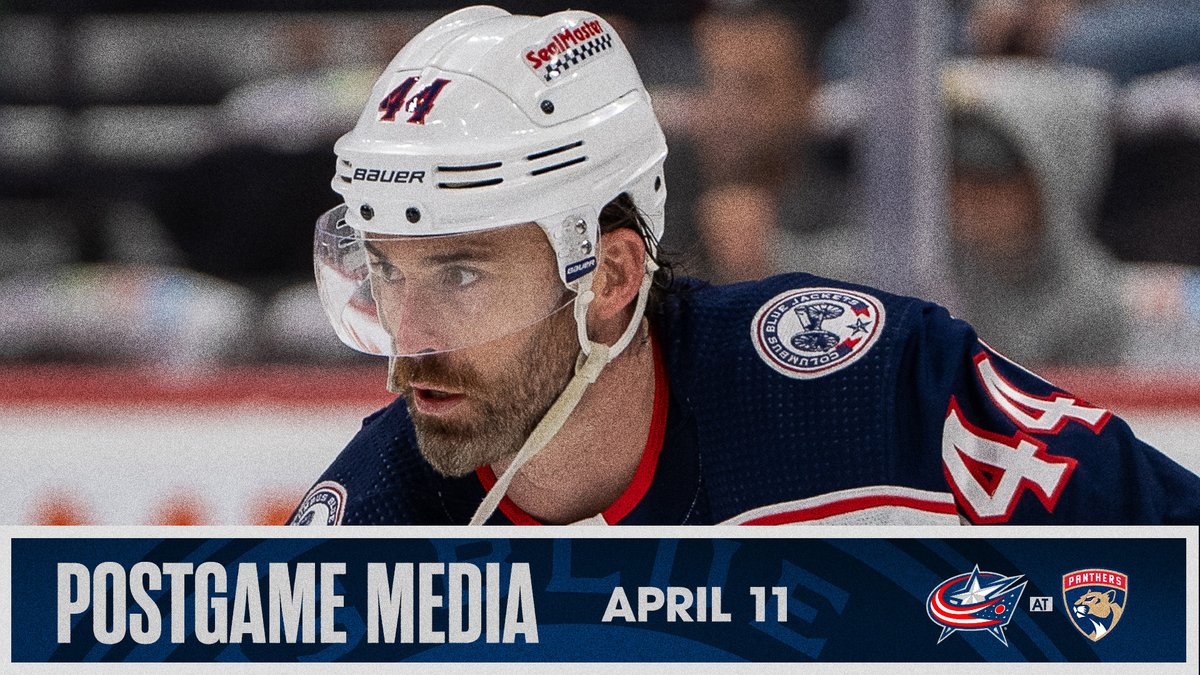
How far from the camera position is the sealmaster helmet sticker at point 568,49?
175 centimetres

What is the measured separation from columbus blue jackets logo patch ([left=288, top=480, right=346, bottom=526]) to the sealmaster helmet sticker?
1.88 ft

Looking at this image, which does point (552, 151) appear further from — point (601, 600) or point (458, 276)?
point (601, 600)

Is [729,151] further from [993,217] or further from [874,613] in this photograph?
[874,613]

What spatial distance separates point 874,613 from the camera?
1855 millimetres

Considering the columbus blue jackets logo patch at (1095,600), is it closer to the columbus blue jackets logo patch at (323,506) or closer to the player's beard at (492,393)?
the player's beard at (492,393)

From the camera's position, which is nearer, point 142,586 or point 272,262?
point 142,586

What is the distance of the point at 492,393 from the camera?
1.82 m

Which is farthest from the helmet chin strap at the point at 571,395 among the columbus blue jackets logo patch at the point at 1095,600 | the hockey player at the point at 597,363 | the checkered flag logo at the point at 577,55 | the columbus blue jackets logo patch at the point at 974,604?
the columbus blue jackets logo patch at the point at 1095,600

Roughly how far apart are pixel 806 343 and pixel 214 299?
126cm

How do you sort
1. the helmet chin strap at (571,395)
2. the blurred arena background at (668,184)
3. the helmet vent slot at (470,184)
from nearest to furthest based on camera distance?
1. the helmet vent slot at (470,184)
2. the helmet chin strap at (571,395)
3. the blurred arena background at (668,184)

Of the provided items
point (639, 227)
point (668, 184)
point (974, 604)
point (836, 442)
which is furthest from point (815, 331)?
point (668, 184)

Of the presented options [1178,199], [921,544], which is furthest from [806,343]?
[1178,199]

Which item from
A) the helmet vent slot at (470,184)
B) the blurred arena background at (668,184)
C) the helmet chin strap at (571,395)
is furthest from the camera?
the blurred arena background at (668,184)

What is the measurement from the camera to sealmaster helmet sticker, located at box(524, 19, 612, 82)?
68.9 inches
